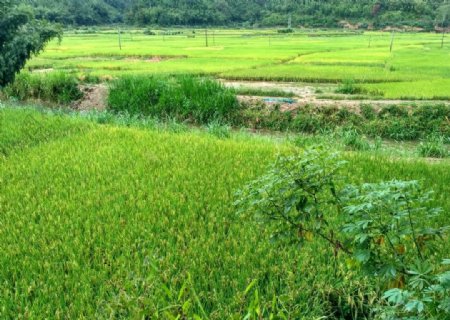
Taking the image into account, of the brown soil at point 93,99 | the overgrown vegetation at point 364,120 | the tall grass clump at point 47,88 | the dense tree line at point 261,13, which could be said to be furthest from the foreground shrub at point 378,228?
the dense tree line at point 261,13

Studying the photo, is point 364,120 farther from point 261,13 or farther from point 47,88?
point 261,13

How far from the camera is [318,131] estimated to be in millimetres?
10273

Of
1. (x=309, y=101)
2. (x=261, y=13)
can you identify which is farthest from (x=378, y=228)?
(x=261, y=13)

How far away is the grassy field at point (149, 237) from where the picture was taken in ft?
9.37

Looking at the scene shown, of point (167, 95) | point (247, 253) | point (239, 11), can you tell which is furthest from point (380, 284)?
point (239, 11)

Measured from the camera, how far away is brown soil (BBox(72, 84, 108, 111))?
13.1 metres

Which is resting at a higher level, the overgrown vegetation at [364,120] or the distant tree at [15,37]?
the distant tree at [15,37]

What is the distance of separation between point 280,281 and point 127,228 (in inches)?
56.0

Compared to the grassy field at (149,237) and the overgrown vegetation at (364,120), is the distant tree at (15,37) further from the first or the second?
the overgrown vegetation at (364,120)

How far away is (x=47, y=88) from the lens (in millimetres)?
13695

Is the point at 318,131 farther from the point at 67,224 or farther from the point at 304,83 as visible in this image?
the point at 67,224

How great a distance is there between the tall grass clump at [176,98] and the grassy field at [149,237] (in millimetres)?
4832

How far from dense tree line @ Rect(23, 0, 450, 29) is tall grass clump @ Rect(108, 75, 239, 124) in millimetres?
41367

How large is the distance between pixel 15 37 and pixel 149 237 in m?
8.18
